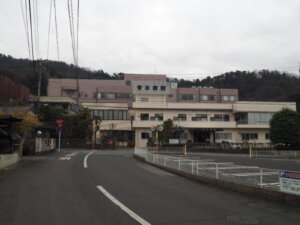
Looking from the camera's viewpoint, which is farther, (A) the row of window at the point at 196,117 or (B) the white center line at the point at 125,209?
(A) the row of window at the point at 196,117

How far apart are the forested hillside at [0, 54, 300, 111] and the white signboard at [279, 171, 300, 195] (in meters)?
46.1

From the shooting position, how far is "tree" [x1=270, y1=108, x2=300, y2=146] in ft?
127

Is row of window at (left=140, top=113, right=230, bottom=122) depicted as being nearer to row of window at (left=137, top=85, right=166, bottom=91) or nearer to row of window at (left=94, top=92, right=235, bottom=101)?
row of window at (left=137, top=85, right=166, bottom=91)

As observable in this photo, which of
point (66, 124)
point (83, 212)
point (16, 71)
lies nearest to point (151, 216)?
point (83, 212)

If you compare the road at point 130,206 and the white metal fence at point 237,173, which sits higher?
the white metal fence at point 237,173

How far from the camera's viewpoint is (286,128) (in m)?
38.7

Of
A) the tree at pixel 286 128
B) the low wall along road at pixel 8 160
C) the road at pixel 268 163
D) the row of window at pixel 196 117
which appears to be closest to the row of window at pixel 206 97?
the row of window at pixel 196 117

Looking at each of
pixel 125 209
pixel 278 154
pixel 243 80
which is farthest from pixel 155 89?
pixel 243 80

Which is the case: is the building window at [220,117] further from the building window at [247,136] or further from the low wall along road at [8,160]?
the low wall along road at [8,160]

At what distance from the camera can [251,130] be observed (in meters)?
51.2

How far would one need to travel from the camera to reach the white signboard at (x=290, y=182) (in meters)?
7.52

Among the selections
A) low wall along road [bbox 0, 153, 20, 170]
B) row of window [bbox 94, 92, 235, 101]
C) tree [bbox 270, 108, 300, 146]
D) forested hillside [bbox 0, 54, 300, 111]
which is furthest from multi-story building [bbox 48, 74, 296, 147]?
low wall along road [bbox 0, 153, 20, 170]

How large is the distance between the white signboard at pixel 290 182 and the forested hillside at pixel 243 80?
46058mm

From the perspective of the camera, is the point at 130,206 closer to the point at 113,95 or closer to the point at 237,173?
the point at 237,173
